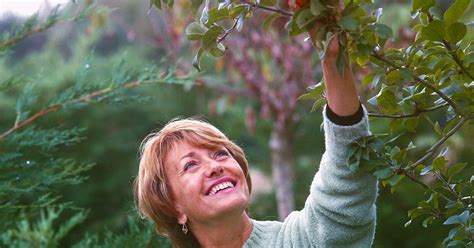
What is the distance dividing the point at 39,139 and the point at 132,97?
39 cm

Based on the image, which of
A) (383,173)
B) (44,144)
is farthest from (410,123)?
(44,144)

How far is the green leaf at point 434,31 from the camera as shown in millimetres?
1461

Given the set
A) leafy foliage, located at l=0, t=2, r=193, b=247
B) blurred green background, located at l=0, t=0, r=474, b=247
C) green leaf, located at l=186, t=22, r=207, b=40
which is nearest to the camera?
green leaf, located at l=186, t=22, r=207, b=40

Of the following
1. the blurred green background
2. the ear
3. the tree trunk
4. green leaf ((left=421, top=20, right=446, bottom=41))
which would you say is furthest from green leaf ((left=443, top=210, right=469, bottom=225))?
the blurred green background

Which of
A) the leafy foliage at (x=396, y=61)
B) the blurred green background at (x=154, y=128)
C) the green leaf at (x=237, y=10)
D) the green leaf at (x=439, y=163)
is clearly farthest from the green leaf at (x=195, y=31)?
the blurred green background at (x=154, y=128)

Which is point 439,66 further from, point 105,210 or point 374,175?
point 105,210

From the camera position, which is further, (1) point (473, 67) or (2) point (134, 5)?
(2) point (134, 5)

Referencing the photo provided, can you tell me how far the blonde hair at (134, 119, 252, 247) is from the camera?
216cm

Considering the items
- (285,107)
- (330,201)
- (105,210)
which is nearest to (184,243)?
(330,201)

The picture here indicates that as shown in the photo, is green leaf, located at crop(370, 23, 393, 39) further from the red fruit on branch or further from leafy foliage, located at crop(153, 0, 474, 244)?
the red fruit on branch

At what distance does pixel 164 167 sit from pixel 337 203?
608 mm

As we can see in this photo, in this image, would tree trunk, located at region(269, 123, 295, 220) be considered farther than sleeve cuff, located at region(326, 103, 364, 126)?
Yes

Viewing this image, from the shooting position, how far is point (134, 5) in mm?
14992

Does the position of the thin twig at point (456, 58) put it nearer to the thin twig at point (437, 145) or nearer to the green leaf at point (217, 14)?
the thin twig at point (437, 145)
